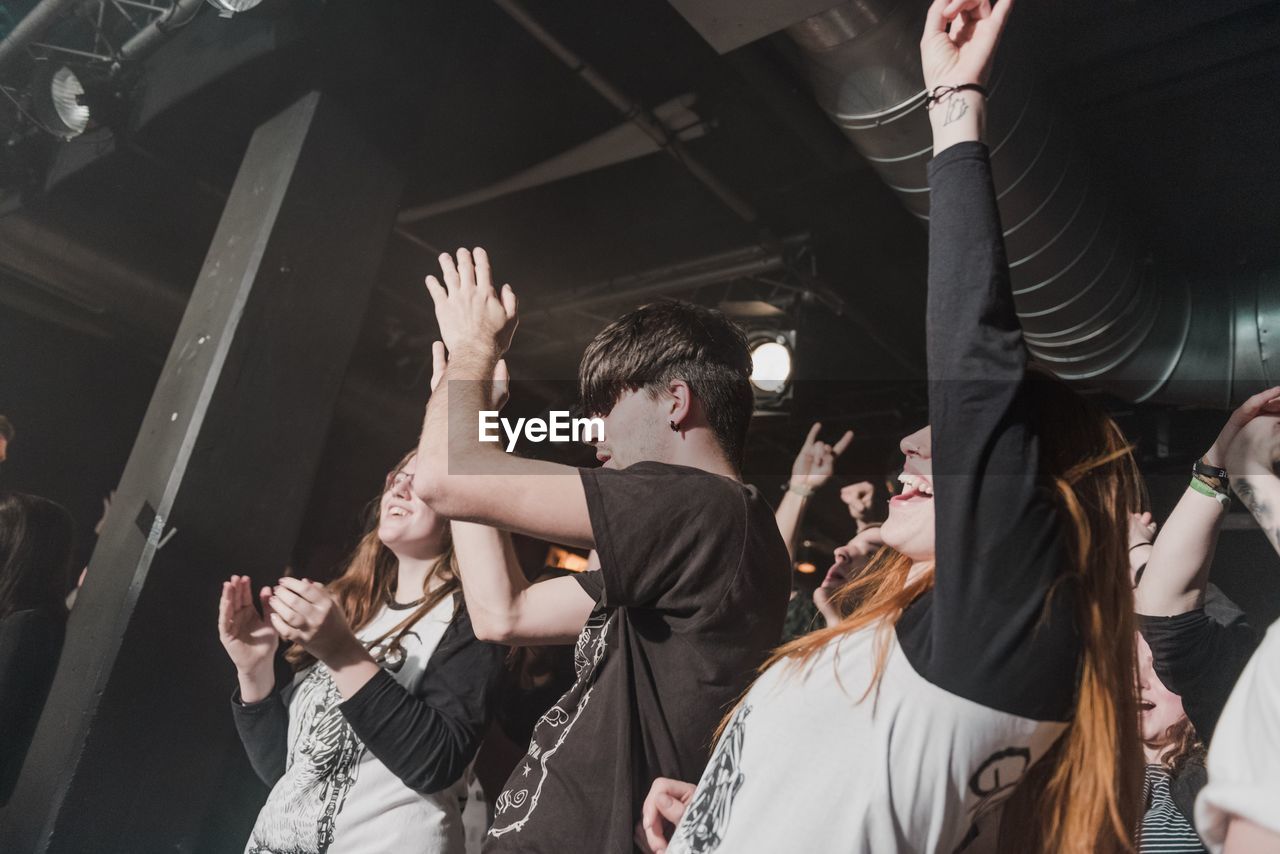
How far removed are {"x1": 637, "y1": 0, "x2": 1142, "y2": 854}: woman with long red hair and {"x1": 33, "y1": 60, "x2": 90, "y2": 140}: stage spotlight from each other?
3.98 m

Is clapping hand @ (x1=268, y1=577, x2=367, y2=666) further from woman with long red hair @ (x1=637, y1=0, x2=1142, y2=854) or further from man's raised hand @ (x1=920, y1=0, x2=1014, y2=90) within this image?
man's raised hand @ (x1=920, y1=0, x2=1014, y2=90)

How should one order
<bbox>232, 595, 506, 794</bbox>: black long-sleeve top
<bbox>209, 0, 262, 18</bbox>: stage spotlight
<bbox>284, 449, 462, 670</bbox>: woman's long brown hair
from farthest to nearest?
<bbox>209, 0, 262, 18</bbox>: stage spotlight, <bbox>284, 449, 462, 670</bbox>: woman's long brown hair, <bbox>232, 595, 506, 794</bbox>: black long-sleeve top

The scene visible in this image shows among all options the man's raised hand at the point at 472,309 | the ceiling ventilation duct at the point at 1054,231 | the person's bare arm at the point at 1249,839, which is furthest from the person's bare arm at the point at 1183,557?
the ceiling ventilation duct at the point at 1054,231

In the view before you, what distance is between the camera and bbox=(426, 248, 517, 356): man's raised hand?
121 centimetres

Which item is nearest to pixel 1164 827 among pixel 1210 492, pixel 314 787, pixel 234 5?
pixel 1210 492

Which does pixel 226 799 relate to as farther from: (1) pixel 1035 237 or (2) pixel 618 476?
(1) pixel 1035 237

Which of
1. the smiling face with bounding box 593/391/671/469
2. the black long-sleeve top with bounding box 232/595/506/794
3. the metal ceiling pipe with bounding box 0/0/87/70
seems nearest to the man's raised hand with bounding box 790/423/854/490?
the black long-sleeve top with bounding box 232/595/506/794

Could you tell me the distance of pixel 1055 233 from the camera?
283 centimetres

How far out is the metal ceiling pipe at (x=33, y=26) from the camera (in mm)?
3182

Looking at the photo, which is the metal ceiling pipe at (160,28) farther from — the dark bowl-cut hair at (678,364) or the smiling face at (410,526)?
the dark bowl-cut hair at (678,364)

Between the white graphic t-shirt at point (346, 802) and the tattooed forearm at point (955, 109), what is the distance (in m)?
1.33

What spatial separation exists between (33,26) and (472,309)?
3.31 meters

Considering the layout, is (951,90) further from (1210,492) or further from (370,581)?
(370,581)

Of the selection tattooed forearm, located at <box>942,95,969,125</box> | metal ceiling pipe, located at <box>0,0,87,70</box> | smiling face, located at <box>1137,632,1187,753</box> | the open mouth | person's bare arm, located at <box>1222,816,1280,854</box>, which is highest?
metal ceiling pipe, located at <box>0,0,87,70</box>
